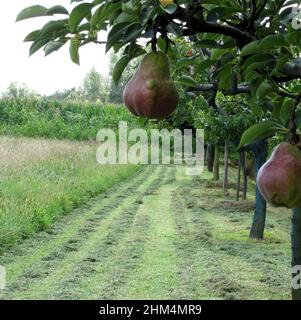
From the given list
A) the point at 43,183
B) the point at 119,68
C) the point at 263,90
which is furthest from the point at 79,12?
the point at 43,183

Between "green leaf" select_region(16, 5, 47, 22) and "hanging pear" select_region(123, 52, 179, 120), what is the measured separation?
188mm

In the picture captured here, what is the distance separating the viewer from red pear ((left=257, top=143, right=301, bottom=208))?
0.74 metres

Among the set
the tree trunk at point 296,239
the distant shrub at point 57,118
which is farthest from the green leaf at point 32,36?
the distant shrub at point 57,118

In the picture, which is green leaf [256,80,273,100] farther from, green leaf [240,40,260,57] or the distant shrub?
the distant shrub

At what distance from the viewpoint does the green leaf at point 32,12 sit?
853 millimetres

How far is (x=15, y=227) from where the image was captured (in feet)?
16.2

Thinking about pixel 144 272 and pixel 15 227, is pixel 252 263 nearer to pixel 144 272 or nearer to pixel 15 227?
pixel 144 272

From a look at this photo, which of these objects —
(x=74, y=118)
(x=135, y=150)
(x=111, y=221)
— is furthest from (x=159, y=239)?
(x=74, y=118)

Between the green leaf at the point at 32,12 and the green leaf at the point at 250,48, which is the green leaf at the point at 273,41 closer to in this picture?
the green leaf at the point at 250,48

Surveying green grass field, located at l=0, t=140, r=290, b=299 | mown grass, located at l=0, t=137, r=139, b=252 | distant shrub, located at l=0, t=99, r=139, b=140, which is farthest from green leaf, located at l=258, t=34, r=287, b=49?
distant shrub, located at l=0, t=99, r=139, b=140

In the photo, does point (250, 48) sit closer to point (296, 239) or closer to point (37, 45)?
point (37, 45)

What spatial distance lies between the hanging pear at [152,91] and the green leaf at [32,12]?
19 cm

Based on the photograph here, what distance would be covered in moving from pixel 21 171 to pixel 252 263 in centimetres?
438
